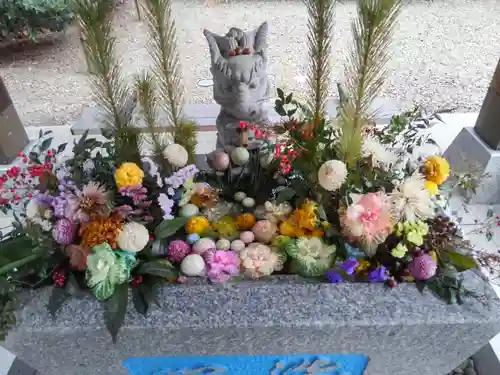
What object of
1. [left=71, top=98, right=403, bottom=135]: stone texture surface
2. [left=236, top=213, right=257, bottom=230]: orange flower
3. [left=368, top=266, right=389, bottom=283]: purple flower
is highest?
[left=236, top=213, right=257, bottom=230]: orange flower

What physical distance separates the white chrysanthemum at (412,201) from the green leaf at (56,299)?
83 cm

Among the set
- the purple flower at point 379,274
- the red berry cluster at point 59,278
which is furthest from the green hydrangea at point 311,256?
the red berry cluster at point 59,278

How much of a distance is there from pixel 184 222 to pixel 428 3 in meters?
4.83

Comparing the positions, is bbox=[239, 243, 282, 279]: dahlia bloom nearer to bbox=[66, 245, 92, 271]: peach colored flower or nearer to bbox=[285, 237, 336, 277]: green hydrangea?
bbox=[285, 237, 336, 277]: green hydrangea

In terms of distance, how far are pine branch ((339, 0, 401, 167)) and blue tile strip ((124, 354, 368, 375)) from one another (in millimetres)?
537

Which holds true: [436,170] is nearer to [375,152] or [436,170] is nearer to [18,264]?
[375,152]

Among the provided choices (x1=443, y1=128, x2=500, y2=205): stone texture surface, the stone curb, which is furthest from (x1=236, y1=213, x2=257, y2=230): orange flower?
(x1=443, y1=128, x2=500, y2=205): stone texture surface

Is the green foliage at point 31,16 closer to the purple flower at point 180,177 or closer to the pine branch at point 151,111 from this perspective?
the pine branch at point 151,111

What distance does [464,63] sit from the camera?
3477 millimetres

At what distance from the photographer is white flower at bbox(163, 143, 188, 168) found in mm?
1057

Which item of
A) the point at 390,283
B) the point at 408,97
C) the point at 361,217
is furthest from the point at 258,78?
the point at 408,97

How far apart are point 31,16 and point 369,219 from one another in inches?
151

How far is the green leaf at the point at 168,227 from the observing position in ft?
3.41

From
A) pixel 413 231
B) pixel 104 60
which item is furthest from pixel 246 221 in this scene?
pixel 104 60
